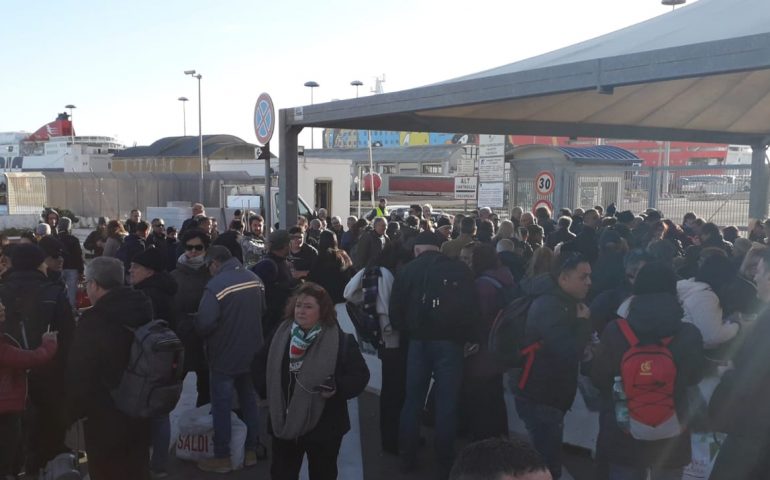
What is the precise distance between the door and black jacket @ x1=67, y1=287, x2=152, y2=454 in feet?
66.6

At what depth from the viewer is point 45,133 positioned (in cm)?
8800

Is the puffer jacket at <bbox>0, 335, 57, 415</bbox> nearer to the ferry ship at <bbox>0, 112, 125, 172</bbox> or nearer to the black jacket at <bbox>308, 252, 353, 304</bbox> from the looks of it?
the black jacket at <bbox>308, 252, 353, 304</bbox>

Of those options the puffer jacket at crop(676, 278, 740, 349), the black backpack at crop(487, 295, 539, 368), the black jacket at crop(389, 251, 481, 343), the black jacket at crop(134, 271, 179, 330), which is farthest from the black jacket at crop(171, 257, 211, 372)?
the puffer jacket at crop(676, 278, 740, 349)

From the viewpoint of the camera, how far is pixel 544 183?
15352mm

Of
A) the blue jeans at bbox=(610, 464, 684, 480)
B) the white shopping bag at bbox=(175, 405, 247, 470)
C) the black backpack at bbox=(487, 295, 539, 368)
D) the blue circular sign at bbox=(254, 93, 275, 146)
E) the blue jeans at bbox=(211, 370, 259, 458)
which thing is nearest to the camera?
the blue jeans at bbox=(610, 464, 684, 480)

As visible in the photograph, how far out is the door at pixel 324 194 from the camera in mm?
24312

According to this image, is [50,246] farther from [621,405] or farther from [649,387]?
[649,387]

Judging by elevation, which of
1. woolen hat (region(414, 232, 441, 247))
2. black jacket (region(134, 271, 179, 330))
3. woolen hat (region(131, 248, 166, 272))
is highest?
woolen hat (region(414, 232, 441, 247))

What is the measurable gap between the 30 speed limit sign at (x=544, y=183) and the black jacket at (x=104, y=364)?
40.4 ft

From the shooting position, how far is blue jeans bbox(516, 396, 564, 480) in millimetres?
4387

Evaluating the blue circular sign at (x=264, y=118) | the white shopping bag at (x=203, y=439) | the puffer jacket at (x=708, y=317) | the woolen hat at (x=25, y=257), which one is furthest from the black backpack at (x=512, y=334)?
the blue circular sign at (x=264, y=118)

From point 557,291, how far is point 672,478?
1.23 metres

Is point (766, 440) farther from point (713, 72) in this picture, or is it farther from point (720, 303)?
point (713, 72)

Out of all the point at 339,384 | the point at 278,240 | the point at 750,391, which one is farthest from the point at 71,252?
the point at 750,391
